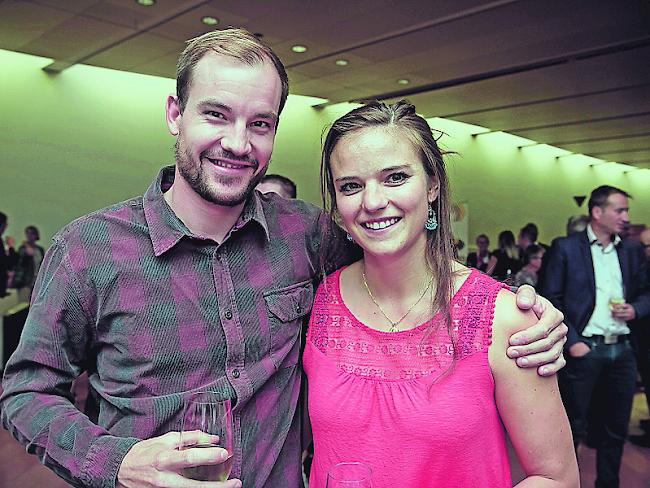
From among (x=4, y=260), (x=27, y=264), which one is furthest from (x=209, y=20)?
(x=27, y=264)

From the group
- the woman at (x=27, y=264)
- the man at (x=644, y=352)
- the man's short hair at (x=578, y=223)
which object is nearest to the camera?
the man at (x=644, y=352)

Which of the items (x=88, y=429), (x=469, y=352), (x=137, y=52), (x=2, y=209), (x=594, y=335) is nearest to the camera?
(x=88, y=429)

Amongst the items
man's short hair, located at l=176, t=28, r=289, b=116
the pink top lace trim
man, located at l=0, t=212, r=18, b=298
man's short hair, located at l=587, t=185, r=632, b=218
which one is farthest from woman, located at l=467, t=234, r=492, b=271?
man's short hair, located at l=176, t=28, r=289, b=116

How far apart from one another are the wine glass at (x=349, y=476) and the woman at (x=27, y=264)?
6.12 metres

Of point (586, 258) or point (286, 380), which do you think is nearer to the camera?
point (286, 380)

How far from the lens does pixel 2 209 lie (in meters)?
7.39

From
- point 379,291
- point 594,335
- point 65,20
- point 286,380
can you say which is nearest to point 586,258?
point 594,335

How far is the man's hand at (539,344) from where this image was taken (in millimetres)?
1320

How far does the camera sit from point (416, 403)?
1.37m

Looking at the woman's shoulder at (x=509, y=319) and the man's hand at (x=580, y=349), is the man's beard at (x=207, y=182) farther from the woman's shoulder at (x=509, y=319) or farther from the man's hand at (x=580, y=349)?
the man's hand at (x=580, y=349)

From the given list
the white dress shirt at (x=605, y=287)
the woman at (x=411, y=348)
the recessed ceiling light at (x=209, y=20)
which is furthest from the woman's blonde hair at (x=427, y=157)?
the recessed ceiling light at (x=209, y=20)

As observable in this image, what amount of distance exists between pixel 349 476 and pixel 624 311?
126 inches

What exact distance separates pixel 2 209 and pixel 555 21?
662 centimetres

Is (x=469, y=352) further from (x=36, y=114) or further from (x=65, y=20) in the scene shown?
(x=36, y=114)
